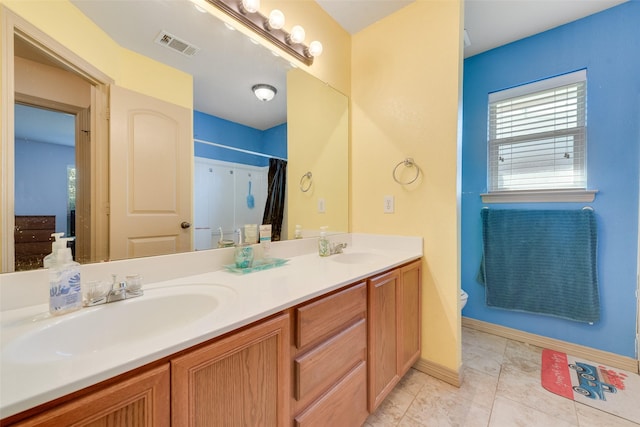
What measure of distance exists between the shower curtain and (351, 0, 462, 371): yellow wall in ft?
2.24

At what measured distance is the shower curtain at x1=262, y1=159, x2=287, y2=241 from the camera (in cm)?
144

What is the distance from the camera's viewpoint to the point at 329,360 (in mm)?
934

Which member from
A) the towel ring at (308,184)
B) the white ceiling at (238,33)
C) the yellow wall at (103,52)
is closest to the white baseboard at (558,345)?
the towel ring at (308,184)

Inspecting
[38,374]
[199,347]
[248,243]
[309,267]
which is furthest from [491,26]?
[38,374]

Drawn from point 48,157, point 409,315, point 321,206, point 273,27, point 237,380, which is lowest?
point 409,315

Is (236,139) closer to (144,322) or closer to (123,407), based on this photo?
(144,322)

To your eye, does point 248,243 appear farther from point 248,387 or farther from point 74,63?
point 74,63

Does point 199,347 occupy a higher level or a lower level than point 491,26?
lower

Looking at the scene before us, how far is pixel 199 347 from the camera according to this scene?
22.9 inches

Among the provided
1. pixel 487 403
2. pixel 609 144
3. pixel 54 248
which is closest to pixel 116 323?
pixel 54 248

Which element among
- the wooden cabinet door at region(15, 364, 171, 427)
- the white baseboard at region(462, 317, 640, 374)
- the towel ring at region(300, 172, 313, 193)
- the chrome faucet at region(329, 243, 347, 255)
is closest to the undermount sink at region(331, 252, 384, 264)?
the chrome faucet at region(329, 243, 347, 255)

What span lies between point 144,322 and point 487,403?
1729 millimetres

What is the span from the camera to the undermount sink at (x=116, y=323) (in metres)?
0.57

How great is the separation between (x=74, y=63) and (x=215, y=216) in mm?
705
